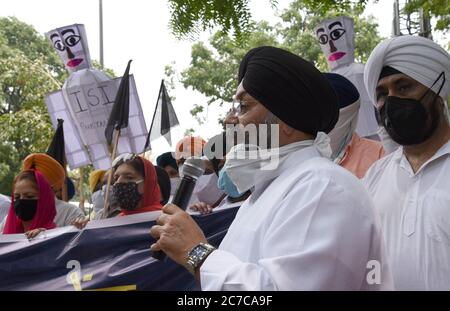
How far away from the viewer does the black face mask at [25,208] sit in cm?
496

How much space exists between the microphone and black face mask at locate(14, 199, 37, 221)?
2.91 meters

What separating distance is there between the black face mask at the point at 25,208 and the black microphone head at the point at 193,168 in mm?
2905

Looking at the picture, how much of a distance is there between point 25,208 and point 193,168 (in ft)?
9.78

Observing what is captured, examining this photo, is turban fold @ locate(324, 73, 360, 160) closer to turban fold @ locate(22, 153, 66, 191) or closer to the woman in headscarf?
the woman in headscarf

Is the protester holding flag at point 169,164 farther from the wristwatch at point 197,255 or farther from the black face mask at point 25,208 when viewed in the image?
the wristwatch at point 197,255

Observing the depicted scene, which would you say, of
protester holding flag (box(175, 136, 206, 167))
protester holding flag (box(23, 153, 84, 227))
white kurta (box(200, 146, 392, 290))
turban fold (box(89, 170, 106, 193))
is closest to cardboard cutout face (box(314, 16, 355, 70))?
protester holding flag (box(175, 136, 206, 167))

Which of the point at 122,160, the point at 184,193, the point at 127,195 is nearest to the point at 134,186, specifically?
the point at 127,195

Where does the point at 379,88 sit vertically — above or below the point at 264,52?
below

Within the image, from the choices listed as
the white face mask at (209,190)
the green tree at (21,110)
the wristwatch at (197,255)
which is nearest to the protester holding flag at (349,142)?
the wristwatch at (197,255)

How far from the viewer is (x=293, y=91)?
204 centimetres
